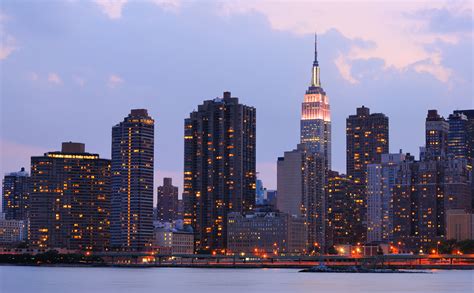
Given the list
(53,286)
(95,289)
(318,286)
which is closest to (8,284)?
(53,286)

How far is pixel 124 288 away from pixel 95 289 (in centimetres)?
550

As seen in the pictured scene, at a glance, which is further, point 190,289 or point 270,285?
point 270,285

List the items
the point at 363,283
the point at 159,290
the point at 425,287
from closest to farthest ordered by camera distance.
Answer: the point at 159,290
the point at 425,287
the point at 363,283

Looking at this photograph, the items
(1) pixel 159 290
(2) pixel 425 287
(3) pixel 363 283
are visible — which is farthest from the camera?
(3) pixel 363 283

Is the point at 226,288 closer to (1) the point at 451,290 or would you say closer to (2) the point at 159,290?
(2) the point at 159,290

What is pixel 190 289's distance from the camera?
17688 centimetres

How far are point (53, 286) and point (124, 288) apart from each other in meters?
14.9

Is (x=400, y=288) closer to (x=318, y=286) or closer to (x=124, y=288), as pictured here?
(x=318, y=286)

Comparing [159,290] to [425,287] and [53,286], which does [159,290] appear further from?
[425,287]

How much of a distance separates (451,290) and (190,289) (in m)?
41.3

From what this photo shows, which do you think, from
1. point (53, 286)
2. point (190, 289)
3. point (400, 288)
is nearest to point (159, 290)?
point (190, 289)

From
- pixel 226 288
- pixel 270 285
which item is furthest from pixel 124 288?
pixel 270 285

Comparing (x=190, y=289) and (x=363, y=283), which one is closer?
(x=190, y=289)

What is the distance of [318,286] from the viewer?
611 ft
